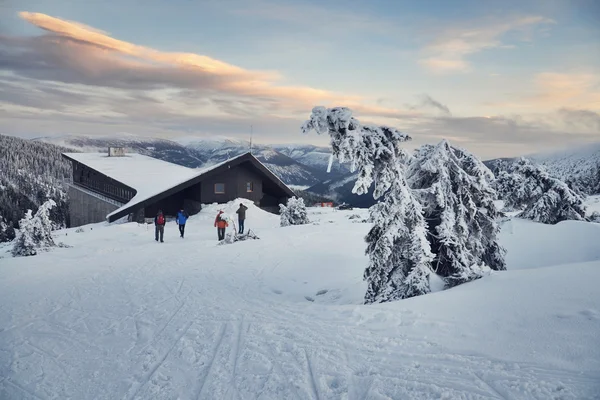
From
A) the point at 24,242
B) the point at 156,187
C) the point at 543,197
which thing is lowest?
the point at 24,242

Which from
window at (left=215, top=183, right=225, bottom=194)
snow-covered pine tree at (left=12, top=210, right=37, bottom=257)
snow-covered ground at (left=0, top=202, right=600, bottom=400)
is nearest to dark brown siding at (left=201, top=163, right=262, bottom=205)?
window at (left=215, top=183, right=225, bottom=194)

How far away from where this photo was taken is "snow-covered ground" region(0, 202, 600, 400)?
15.7ft

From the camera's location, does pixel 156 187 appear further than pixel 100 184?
No

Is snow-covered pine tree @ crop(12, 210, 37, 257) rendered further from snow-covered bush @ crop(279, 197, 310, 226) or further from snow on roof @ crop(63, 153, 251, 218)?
snow-covered bush @ crop(279, 197, 310, 226)

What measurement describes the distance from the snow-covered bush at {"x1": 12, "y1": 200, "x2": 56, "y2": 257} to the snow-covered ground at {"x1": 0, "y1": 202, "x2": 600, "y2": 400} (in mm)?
3982

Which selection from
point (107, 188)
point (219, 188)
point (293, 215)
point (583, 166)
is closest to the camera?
point (293, 215)

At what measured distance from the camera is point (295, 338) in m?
6.63

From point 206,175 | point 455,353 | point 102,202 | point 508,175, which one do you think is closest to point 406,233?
point 455,353

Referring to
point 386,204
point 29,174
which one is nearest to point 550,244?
point 386,204

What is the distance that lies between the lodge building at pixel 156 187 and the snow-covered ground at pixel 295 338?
56.2 feet

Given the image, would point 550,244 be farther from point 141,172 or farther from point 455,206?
point 141,172

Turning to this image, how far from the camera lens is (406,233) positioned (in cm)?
850

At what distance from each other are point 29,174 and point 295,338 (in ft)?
537

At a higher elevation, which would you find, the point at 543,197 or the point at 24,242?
the point at 543,197
